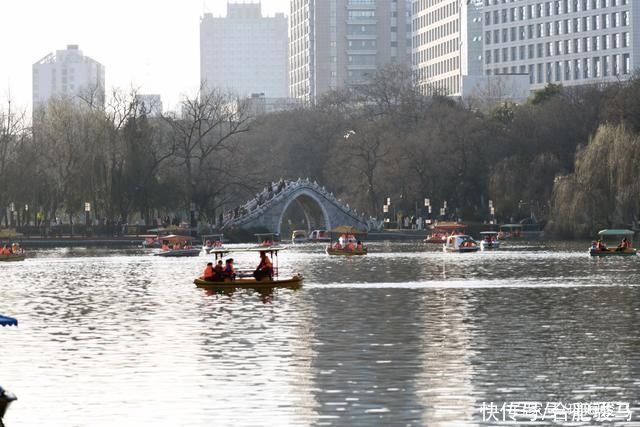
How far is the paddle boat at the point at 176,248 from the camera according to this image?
113 metres

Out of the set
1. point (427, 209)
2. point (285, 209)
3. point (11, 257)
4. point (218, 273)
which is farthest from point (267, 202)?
point (218, 273)

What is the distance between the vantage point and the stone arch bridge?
154 meters

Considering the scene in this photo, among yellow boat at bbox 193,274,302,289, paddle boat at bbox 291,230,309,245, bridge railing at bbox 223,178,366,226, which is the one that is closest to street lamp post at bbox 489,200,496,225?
bridge railing at bbox 223,178,366,226

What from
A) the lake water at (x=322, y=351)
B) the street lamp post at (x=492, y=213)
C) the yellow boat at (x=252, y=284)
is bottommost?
the lake water at (x=322, y=351)

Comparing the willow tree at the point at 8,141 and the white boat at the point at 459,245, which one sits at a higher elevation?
the willow tree at the point at 8,141

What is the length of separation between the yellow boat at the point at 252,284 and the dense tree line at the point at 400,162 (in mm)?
49316

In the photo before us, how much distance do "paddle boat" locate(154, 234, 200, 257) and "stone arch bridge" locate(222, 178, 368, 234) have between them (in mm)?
31729

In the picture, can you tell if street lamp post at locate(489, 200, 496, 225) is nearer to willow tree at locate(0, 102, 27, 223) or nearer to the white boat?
the white boat

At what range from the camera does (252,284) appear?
64875 millimetres

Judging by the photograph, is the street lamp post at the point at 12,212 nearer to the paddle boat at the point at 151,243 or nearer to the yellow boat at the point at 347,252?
the paddle boat at the point at 151,243

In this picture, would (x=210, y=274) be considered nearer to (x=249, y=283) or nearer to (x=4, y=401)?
(x=249, y=283)

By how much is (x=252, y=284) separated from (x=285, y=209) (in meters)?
93.7

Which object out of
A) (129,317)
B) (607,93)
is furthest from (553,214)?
(129,317)

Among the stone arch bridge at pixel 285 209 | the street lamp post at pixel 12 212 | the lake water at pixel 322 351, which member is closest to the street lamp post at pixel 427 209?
the stone arch bridge at pixel 285 209
